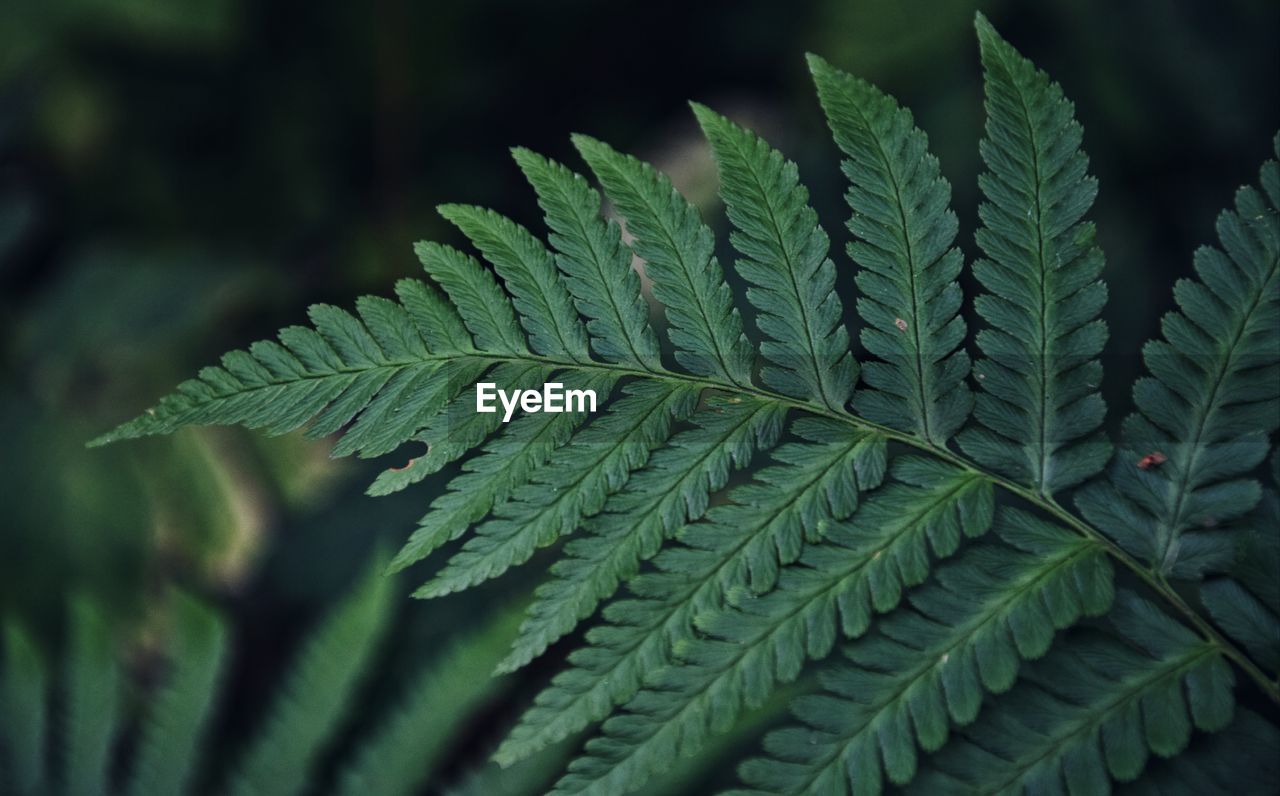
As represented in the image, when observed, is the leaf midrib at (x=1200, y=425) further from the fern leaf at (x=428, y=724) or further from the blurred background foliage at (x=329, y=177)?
the fern leaf at (x=428, y=724)

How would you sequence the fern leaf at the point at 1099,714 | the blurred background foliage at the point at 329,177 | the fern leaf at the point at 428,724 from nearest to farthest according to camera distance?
the fern leaf at the point at 1099,714 < the fern leaf at the point at 428,724 < the blurred background foliage at the point at 329,177

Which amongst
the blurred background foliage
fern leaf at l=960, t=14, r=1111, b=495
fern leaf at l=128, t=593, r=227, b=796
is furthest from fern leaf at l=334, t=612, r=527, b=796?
fern leaf at l=960, t=14, r=1111, b=495

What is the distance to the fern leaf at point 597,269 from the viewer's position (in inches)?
41.3

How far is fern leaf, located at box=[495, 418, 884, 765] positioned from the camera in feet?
3.34

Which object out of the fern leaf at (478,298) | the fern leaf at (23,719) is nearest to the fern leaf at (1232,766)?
the fern leaf at (478,298)

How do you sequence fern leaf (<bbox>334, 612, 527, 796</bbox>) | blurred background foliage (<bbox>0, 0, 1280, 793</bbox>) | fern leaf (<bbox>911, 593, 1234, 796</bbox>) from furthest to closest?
blurred background foliage (<bbox>0, 0, 1280, 793</bbox>) → fern leaf (<bbox>334, 612, 527, 796</bbox>) → fern leaf (<bbox>911, 593, 1234, 796</bbox>)

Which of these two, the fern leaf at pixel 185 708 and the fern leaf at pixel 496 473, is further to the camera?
the fern leaf at pixel 185 708

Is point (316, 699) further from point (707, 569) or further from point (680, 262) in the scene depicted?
point (680, 262)

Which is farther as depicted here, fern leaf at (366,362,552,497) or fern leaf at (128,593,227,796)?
fern leaf at (128,593,227,796)

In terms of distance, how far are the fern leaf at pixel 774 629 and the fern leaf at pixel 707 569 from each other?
20 mm

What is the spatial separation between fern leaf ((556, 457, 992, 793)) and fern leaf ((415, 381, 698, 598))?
17 centimetres

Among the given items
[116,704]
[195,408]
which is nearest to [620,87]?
[116,704]

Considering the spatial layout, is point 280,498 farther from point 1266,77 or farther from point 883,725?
point 1266,77

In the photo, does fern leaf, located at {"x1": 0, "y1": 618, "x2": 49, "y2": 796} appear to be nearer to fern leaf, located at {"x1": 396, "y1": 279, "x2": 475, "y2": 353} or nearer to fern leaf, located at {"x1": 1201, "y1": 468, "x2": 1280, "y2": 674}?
fern leaf, located at {"x1": 396, "y1": 279, "x2": 475, "y2": 353}
